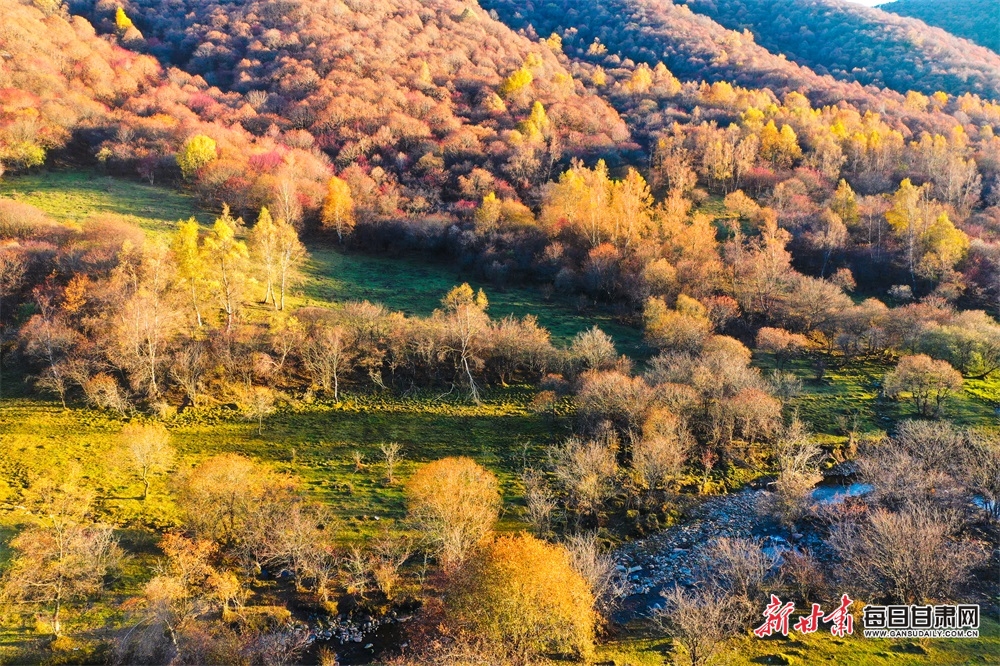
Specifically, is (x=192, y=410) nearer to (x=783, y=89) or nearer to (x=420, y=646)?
(x=420, y=646)

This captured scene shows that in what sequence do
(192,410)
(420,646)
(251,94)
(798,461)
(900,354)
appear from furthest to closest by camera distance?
(251,94), (900,354), (192,410), (798,461), (420,646)

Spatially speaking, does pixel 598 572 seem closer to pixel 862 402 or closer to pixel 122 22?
pixel 862 402

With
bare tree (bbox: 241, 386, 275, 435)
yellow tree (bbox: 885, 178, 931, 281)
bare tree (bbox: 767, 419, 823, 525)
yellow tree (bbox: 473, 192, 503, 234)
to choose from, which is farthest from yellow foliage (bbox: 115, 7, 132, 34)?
bare tree (bbox: 767, 419, 823, 525)

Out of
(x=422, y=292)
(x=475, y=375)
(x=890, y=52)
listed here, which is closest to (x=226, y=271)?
(x=422, y=292)

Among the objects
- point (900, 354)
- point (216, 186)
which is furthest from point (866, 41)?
point (216, 186)

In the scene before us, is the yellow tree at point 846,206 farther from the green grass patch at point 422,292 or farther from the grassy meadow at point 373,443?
the green grass patch at point 422,292

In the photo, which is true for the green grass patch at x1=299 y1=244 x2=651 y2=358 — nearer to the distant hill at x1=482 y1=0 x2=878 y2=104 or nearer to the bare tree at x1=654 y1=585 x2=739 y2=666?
the bare tree at x1=654 y1=585 x2=739 y2=666
